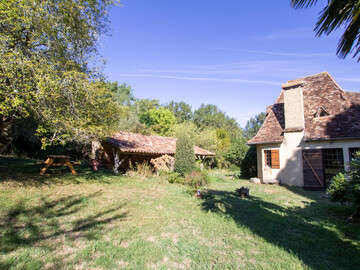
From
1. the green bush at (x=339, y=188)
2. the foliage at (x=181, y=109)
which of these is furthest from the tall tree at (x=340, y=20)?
the foliage at (x=181, y=109)

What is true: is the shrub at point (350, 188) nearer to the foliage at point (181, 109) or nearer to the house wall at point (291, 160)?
the house wall at point (291, 160)

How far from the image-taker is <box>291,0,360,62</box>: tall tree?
7.89 feet

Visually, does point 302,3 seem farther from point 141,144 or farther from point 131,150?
point 141,144

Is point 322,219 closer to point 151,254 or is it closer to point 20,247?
point 151,254

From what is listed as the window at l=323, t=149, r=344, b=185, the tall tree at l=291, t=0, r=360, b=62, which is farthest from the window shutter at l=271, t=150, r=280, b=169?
the tall tree at l=291, t=0, r=360, b=62

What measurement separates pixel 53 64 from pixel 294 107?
13202mm

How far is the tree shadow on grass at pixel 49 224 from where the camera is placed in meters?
3.66

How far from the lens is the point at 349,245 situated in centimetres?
418

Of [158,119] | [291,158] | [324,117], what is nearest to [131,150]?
[291,158]

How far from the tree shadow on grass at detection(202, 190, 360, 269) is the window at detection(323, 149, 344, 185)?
17.4 ft

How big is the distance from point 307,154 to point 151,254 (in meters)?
11.8

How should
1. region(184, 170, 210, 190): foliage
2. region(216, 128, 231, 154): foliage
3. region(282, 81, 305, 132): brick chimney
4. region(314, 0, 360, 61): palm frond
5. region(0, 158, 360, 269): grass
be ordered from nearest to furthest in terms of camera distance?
region(314, 0, 360, 61): palm frond, region(0, 158, 360, 269): grass, region(184, 170, 210, 190): foliage, region(282, 81, 305, 132): brick chimney, region(216, 128, 231, 154): foliage

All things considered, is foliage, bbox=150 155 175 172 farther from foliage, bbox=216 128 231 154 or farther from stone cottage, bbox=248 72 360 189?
foliage, bbox=216 128 231 154

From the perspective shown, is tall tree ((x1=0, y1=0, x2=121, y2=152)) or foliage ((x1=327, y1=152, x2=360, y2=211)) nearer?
foliage ((x1=327, y1=152, x2=360, y2=211))
